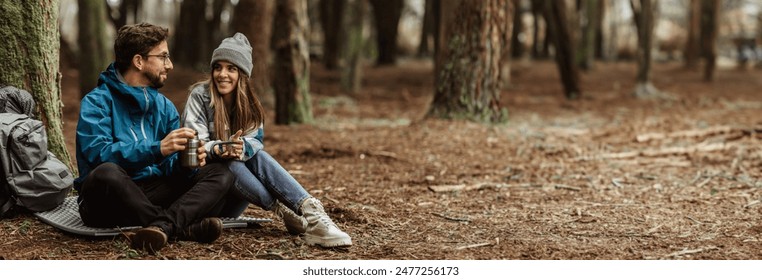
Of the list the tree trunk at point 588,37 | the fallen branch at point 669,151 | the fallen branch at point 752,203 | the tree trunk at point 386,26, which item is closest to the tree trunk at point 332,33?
the tree trunk at point 386,26

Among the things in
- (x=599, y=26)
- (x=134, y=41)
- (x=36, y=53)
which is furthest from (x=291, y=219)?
(x=599, y=26)

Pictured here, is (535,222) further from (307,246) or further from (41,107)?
(41,107)

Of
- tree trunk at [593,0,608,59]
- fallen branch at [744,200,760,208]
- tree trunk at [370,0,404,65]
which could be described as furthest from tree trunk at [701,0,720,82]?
fallen branch at [744,200,760,208]

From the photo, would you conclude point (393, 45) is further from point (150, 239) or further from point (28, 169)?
point (150, 239)

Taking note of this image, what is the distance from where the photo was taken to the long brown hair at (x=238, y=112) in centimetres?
429

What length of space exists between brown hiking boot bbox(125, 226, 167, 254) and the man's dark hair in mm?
842

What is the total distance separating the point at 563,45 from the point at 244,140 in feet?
33.5

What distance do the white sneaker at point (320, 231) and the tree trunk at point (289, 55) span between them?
5.28 m

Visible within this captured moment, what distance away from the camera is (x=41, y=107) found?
482 centimetres

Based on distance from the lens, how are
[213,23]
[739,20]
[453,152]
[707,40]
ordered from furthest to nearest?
[739,20]
[213,23]
[707,40]
[453,152]

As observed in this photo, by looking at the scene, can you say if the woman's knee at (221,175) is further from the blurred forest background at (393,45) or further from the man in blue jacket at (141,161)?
the blurred forest background at (393,45)

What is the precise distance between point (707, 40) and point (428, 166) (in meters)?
14.1

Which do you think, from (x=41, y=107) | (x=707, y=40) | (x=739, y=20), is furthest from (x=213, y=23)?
(x=739, y=20)

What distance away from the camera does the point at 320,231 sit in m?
4.22
